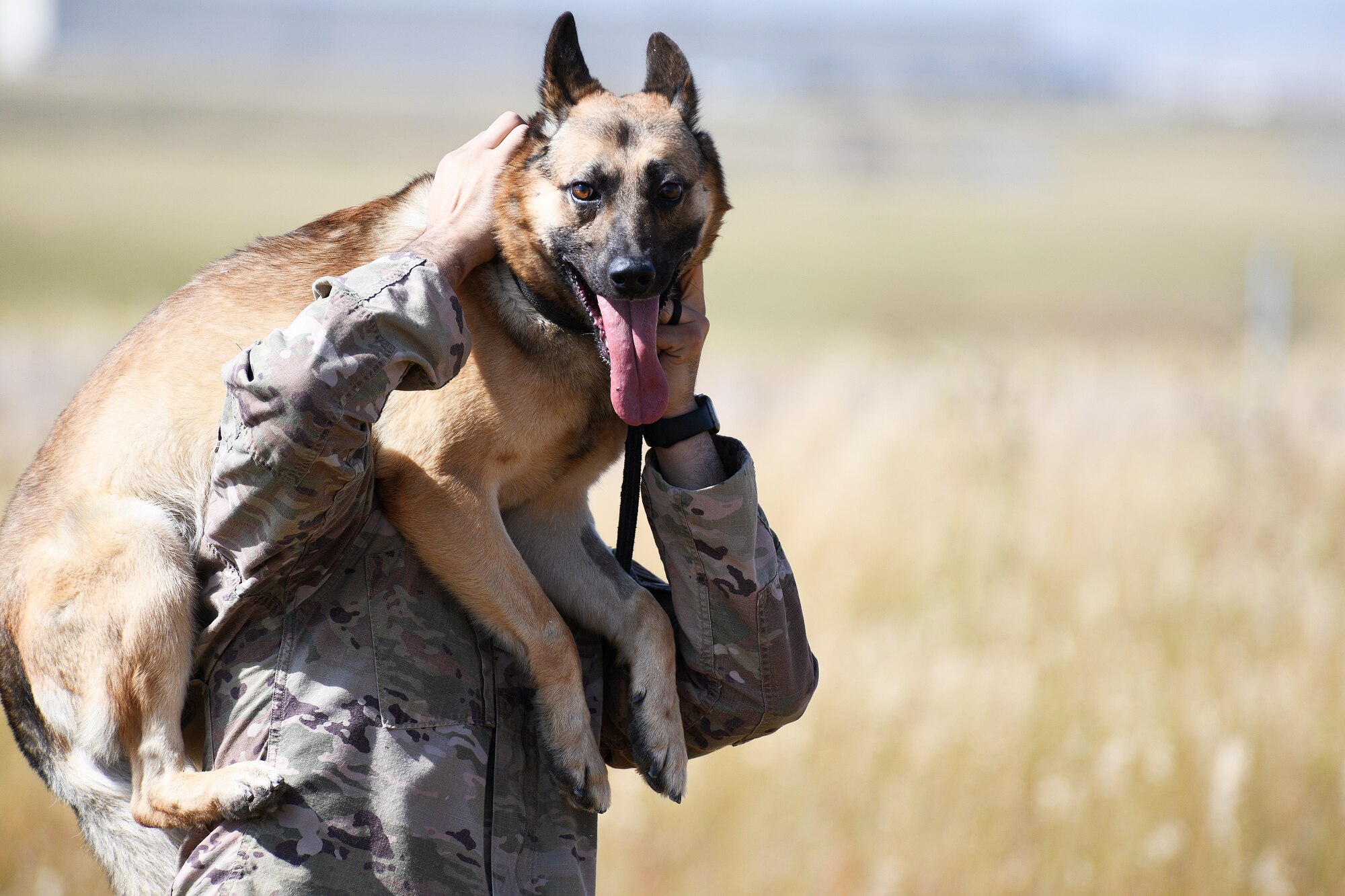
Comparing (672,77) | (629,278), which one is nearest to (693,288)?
(629,278)

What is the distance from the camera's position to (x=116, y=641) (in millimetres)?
2303

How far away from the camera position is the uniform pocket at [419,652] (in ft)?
6.70

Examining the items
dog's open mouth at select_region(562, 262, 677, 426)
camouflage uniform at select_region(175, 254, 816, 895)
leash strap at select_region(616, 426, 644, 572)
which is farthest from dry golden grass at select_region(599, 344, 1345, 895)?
dog's open mouth at select_region(562, 262, 677, 426)

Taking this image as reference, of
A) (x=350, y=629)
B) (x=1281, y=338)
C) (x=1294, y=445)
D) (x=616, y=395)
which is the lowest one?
(x=1281, y=338)

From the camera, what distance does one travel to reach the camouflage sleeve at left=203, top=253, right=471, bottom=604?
186cm

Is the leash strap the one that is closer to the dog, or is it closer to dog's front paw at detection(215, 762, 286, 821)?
the dog

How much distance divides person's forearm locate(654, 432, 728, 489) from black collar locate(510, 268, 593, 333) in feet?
1.73

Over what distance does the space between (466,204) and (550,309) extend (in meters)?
0.38

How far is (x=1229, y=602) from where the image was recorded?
570 centimetres

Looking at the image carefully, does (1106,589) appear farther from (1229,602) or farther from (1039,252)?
(1039,252)

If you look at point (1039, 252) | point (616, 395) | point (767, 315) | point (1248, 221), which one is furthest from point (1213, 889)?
point (1248, 221)

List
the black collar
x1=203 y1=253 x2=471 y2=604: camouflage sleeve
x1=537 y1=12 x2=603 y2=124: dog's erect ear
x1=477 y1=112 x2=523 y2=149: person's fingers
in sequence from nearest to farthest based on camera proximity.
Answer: x1=203 y1=253 x2=471 y2=604: camouflage sleeve → x1=477 y1=112 x2=523 y2=149: person's fingers → the black collar → x1=537 y1=12 x2=603 y2=124: dog's erect ear

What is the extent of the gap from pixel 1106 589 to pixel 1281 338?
7.22 meters

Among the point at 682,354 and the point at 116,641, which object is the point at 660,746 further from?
the point at 116,641
